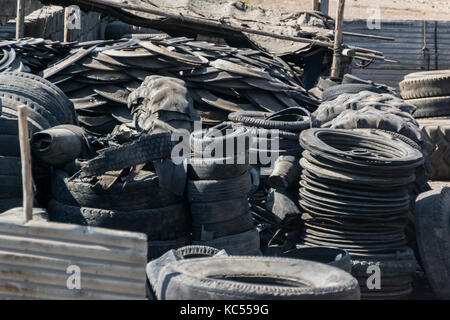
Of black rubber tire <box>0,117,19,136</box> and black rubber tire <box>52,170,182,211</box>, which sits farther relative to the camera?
black rubber tire <box>0,117,19,136</box>

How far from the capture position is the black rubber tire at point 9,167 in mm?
6074

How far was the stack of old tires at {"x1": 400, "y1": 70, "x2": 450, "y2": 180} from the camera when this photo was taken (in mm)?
9750

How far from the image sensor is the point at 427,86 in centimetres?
1069

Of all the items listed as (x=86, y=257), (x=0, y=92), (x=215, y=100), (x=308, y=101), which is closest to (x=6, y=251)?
(x=86, y=257)

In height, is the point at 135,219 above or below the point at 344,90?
below

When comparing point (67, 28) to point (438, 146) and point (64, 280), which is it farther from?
point (64, 280)

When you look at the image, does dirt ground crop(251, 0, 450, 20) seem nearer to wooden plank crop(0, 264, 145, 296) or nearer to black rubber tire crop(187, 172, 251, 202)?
black rubber tire crop(187, 172, 251, 202)

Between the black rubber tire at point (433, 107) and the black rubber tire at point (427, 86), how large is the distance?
0.40 ft

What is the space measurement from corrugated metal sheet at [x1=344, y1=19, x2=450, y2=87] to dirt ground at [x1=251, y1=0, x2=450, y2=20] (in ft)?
13.0

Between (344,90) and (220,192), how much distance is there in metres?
3.89

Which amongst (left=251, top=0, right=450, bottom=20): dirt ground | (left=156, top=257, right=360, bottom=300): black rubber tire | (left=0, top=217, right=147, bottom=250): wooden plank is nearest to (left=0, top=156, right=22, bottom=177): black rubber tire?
(left=0, top=217, right=147, bottom=250): wooden plank

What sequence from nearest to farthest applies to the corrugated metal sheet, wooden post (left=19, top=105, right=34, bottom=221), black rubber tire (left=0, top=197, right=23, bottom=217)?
wooden post (left=19, top=105, right=34, bottom=221)
black rubber tire (left=0, top=197, right=23, bottom=217)
the corrugated metal sheet

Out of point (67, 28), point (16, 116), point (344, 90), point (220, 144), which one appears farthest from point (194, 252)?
point (67, 28)

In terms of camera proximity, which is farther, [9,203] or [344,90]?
[344,90]
